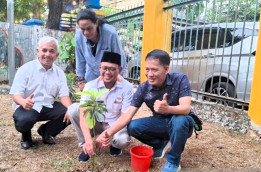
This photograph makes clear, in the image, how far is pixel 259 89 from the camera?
3.17 m

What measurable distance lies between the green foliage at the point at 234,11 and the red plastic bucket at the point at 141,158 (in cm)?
259

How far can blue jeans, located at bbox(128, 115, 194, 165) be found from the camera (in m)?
2.15

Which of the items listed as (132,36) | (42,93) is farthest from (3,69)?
(42,93)

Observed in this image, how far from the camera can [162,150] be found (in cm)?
248

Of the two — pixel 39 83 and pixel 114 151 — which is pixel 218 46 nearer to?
pixel 114 151

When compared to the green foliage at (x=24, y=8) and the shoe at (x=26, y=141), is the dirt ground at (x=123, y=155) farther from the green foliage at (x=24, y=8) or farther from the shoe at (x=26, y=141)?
the green foliage at (x=24, y=8)

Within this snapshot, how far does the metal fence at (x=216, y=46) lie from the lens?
371 centimetres

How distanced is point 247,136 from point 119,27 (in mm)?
4872

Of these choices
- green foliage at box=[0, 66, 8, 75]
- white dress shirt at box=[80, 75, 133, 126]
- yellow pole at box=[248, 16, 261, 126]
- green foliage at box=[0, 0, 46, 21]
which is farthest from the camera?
green foliage at box=[0, 0, 46, 21]

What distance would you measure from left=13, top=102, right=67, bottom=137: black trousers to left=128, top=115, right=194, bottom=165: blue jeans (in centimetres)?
96

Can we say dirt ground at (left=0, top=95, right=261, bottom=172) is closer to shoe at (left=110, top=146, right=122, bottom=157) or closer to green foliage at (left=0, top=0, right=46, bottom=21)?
shoe at (left=110, top=146, right=122, bottom=157)

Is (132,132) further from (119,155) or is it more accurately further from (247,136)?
(247,136)

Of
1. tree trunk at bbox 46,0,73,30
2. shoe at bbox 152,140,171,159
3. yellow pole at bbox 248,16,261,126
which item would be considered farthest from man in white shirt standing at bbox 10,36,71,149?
tree trunk at bbox 46,0,73,30

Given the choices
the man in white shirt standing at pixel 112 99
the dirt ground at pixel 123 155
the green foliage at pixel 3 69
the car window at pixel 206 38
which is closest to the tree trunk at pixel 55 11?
the green foliage at pixel 3 69
